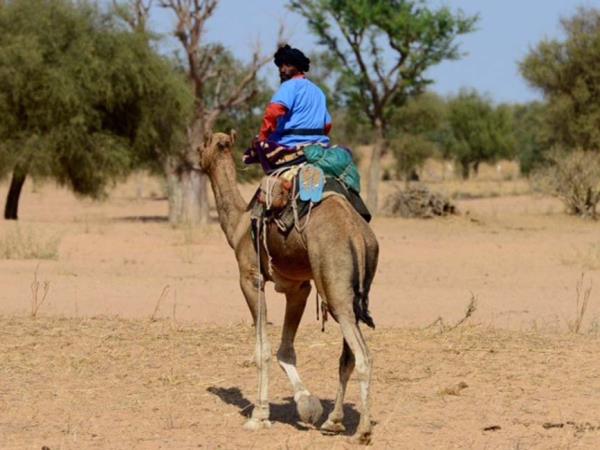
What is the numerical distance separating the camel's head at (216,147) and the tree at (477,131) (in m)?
58.9

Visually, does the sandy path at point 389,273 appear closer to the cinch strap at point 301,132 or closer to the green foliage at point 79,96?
the green foliage at point 79,96

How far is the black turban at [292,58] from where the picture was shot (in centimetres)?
781

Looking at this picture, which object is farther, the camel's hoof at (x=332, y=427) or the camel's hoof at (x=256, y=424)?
the camel's hoof at (x=256, y=424)

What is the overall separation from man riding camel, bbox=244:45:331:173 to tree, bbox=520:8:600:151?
99.8 feet

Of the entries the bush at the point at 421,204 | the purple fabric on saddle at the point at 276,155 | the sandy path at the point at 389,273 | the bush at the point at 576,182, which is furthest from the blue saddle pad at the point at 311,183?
the bush at the point at 576,182

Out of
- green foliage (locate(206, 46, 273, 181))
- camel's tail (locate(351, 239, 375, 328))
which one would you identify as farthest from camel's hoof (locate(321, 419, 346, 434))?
green foliage (locate(206, 46, 273, 181))

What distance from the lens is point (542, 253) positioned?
21859mm

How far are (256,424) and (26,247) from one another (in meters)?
11.8

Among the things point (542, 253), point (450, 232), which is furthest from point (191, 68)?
point (542, 253)

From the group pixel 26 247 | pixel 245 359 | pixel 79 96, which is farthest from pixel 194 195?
pixel 245 359

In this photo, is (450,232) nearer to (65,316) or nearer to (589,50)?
(589,50)

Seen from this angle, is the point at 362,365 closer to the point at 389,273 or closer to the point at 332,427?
the point at 332,427

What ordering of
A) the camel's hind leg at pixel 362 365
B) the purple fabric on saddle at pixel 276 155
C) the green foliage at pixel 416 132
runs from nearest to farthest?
the camel's hind leg at pixel 362 365 → the purple fabric on saddle at pixel 276 155 → the green foliage at pixel 416 132

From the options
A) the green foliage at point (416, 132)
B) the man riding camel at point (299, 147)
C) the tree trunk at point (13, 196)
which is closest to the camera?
the man riding camel at point (299, 147)
